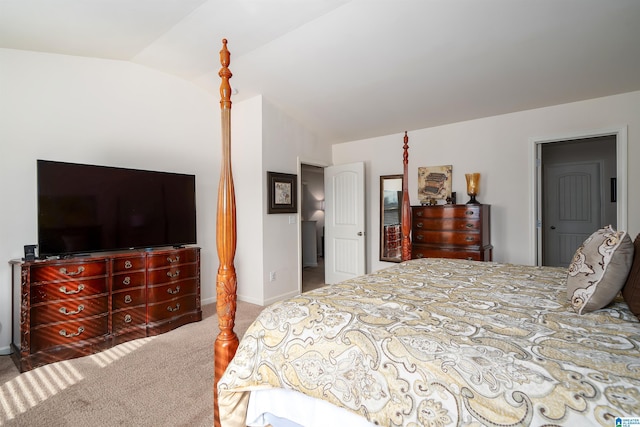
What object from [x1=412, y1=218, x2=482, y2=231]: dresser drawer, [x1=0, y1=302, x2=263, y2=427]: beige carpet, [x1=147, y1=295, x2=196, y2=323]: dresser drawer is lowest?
[x1=0, y1=302, x2=263, y2=427]: beige carpet

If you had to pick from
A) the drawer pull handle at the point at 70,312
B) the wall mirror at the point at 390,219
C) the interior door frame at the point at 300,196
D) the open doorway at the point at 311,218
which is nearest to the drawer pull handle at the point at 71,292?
the drawer pull handle at the point at 70,312

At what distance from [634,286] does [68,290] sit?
11.4 feet

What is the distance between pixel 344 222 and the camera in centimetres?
498

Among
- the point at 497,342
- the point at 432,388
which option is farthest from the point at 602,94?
the point at 432,388

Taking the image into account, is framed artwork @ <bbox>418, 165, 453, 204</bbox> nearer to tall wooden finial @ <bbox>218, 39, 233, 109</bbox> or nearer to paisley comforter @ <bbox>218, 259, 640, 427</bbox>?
paisley comforter @ <bbox>218, 259, 640, 427</bbox>

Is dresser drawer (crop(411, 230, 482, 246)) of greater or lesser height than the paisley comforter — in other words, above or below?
above

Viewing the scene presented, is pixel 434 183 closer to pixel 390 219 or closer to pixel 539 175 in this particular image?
pixel 390 219

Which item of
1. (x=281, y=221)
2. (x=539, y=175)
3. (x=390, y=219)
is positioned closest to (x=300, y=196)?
(x=281, y=221)

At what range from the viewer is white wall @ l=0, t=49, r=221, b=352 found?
2645mm

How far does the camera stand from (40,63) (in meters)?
2.79

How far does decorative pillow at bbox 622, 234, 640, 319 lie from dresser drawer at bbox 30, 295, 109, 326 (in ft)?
11.2

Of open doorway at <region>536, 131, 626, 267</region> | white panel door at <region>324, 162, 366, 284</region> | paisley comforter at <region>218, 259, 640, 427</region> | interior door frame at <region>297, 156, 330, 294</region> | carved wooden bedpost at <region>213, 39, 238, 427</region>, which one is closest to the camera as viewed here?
paisley comforter at <region>218, 259, 640, 427</region>

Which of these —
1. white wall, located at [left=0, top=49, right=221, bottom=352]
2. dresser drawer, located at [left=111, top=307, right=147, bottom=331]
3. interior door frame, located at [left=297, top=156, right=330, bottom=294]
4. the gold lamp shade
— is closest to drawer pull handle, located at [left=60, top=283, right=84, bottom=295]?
dresser drawer, located at [left=111, top=307, right=147, bottom=331]

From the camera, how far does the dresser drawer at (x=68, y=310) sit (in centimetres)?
237
